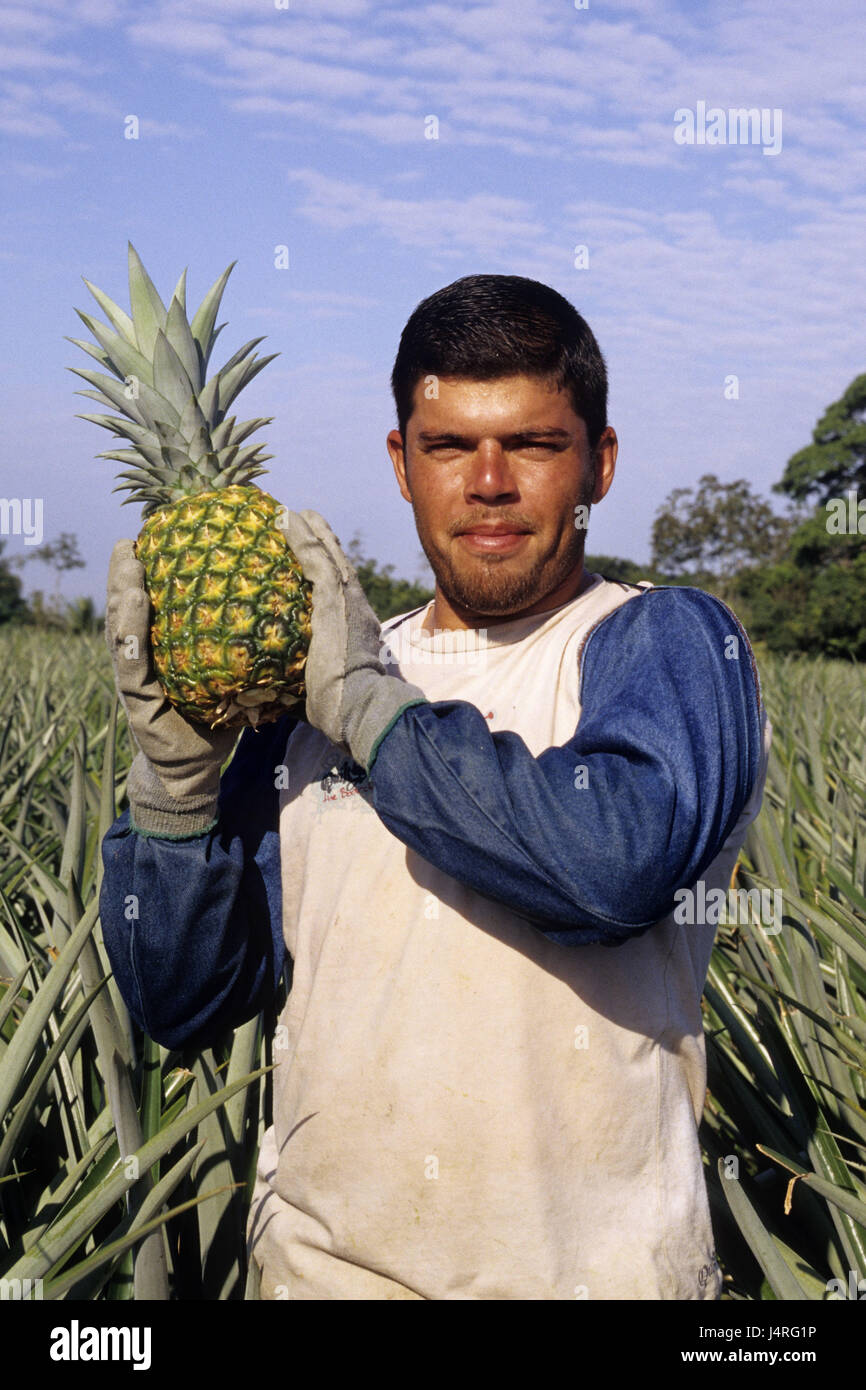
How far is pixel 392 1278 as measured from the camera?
170 cm

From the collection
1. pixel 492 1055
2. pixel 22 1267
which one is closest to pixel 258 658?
pixel 492 1055

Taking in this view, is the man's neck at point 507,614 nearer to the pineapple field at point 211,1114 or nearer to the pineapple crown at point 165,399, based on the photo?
the pineapple crown at point 165,399

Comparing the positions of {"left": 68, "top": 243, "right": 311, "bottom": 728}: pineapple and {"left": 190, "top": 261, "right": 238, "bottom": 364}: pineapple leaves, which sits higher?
{"left": 190, "top": 261, "right": 238, "bottom": 364}: pineapple leaves

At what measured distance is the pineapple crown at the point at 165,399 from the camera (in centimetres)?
208

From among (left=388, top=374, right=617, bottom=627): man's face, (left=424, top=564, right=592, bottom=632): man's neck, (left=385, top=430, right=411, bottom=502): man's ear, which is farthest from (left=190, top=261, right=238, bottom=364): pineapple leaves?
(left=424, top=564, right=592, bottom=632): man's neck

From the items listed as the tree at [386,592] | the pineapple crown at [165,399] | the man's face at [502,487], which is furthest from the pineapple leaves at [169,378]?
the tree at [386,592]

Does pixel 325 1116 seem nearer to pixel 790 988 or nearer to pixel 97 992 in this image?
pixel 97 992

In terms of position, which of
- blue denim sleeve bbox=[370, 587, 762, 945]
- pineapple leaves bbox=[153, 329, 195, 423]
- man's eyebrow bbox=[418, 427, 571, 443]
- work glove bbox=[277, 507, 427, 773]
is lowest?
blue denim sleeve bbox=[370, 587, 762, 945]

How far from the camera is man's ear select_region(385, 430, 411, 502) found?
215cm

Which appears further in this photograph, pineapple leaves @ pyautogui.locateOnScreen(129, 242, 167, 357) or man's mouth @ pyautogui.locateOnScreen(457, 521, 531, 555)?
pineapple leaves @ pyautogui.locateOnScreen(129, 242, 167, 357)

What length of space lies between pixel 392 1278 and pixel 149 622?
3.46 ft

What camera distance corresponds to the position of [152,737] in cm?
177

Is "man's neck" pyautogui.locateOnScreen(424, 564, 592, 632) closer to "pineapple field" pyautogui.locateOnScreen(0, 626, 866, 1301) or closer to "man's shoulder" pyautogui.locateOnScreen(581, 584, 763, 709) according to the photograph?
Result: "man's shoulder" pyautogui.locateOnScreen(581, 584, 763, 709)

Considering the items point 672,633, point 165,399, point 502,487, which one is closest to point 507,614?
point 502,487
